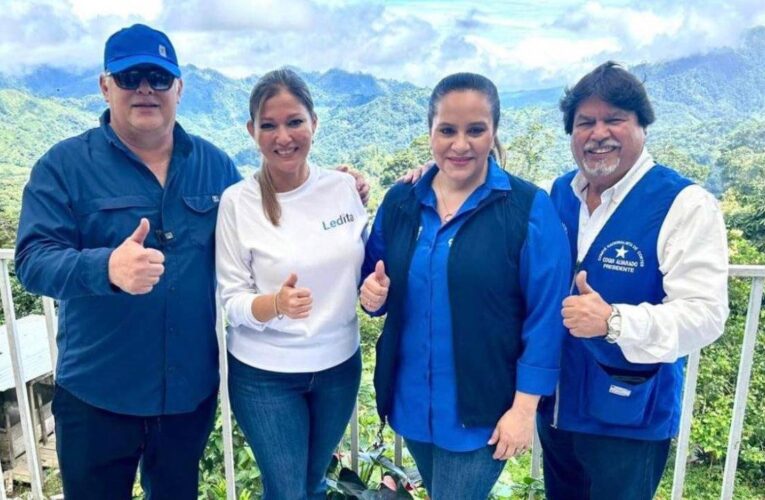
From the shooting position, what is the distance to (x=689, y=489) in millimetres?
6422

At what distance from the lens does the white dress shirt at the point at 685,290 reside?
1087 millimetres

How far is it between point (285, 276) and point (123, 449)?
1.92ft

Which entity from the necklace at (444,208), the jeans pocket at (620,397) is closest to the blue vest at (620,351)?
the jeans pocket at (620,397)

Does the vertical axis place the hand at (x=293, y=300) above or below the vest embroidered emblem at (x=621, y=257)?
below

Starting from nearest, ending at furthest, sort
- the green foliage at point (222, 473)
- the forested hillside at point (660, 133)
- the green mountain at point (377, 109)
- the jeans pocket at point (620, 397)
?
the jeans pocket at point (620, 397) < the green mountain at point (377, 109) < the green foliage at point (222, 473) < the forested hillside at point (660, 133)

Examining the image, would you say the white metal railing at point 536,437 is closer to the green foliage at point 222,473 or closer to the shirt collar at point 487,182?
the green foliage at point 222,473

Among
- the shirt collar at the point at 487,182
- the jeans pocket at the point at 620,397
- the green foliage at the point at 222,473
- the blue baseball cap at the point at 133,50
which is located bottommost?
the green foliage at the point at 222,473

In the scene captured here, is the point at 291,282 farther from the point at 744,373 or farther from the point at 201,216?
the point at 744,373

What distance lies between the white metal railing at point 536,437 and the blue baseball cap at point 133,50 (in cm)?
67

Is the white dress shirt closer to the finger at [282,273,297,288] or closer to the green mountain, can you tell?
the green mountain

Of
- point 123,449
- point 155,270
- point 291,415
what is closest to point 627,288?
point 291,415

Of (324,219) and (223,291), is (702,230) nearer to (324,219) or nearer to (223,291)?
(324,219)

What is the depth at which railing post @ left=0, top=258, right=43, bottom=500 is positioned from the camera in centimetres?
177

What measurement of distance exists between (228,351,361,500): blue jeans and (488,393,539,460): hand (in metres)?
0.42
